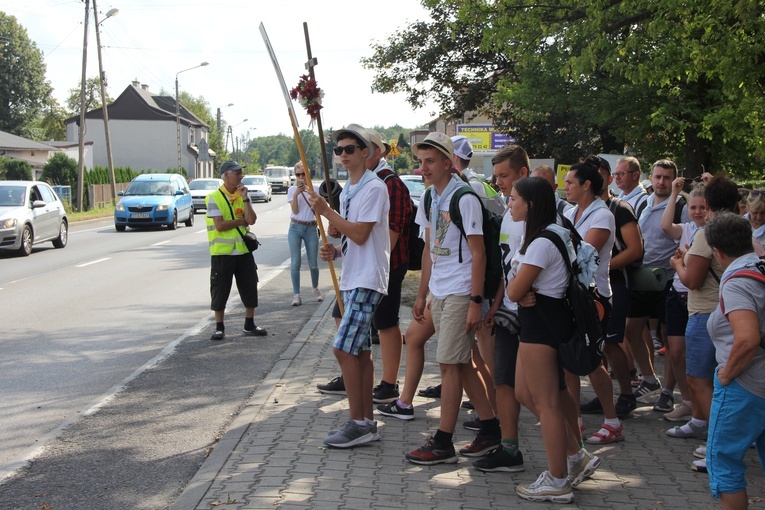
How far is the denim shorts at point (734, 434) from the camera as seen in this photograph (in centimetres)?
388

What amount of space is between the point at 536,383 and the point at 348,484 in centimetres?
116

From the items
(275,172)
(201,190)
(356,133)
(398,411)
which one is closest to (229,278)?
(398,411)

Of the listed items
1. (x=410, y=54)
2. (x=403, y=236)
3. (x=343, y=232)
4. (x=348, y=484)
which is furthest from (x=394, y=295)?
(x=410, y=54)

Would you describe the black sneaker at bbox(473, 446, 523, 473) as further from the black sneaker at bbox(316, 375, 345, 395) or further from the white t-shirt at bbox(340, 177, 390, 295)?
the black sneaker at bbox(316, 375, 345, 395)

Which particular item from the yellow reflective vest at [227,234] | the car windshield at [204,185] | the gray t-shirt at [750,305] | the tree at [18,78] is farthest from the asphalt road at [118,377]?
the tree at [18,78]

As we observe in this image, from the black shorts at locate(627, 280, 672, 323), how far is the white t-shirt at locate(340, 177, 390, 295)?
2.28m

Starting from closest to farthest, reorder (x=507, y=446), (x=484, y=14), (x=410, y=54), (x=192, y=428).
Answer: (x=507, y=446)
(x=192, y=428)
(x=484, y=14)
(x=410, y=54)

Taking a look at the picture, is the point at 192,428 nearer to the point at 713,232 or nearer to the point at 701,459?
the point at 701,459

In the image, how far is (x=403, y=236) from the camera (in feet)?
21.9

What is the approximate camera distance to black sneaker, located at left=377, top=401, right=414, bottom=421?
Result: 6142mm

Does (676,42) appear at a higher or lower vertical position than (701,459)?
higher

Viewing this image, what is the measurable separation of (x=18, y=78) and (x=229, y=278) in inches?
3564

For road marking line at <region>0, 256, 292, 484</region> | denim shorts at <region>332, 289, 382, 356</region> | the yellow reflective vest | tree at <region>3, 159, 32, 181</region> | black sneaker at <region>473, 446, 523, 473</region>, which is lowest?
road marking line at <region>0, 256, 292, 484</region>

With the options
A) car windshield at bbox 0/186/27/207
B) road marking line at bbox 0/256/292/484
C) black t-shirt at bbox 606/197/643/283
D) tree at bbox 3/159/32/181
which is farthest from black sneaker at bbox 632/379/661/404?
tree at bbox 3/159/32/181
